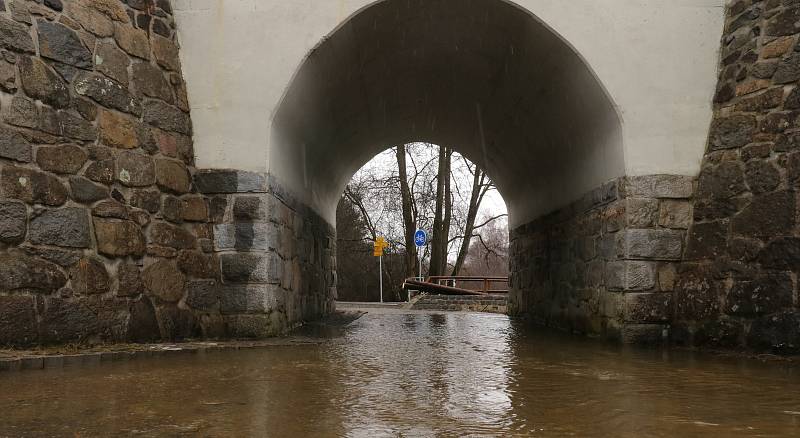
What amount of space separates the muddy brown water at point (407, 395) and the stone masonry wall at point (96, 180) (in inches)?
33.7

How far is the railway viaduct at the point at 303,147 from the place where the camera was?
4.89 m

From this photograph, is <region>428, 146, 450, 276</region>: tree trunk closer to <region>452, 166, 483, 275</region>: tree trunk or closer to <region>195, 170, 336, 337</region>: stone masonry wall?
<region>452, 166, 483, 275</region>: tree trunk

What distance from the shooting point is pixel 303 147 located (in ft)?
25.1

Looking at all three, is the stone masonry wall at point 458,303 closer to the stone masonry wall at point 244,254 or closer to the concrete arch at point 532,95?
the concrete arch at point 532,95

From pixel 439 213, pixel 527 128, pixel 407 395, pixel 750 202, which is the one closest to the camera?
pixel 407 395

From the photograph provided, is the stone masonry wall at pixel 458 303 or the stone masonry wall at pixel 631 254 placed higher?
the stone masonry wall at pixel 631 254

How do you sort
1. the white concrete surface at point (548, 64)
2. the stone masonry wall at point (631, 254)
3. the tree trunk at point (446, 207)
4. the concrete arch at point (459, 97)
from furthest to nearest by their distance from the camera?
the tree trunk at point (446, 207), the concrete arch at point (459, 97), the white concrete surface at point (548, 64), the stone masonry wall at point (631, 254)

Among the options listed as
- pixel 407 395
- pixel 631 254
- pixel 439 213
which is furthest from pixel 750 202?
pixel 439 213

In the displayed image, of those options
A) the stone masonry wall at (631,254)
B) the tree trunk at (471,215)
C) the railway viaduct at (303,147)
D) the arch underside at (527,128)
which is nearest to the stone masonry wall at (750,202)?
the railway viaduct at (303,147)

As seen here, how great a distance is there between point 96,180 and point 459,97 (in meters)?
5.18

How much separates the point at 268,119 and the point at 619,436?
184 inches

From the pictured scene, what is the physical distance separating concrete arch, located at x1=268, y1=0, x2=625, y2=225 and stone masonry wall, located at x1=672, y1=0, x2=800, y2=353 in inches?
38.4

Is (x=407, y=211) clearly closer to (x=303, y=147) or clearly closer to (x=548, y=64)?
(x=303, y=147)

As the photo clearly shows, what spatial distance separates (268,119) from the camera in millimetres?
A: 6215
